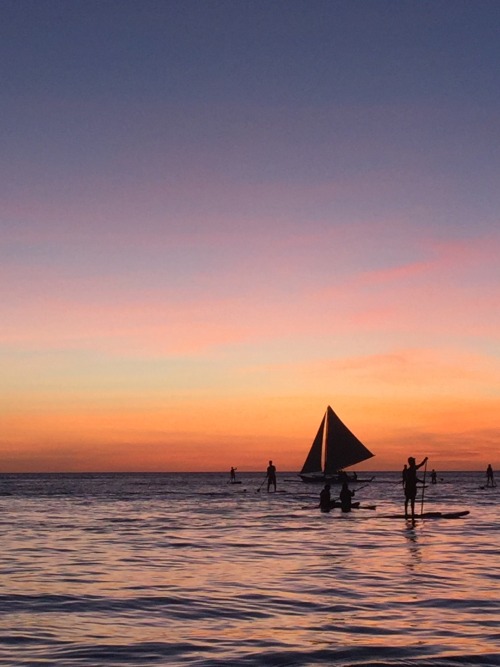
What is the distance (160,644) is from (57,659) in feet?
5.01

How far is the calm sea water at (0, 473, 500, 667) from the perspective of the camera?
1072 cm

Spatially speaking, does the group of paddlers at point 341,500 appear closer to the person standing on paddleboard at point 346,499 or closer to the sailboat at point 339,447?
the person standing on paddleboard at point 346,499

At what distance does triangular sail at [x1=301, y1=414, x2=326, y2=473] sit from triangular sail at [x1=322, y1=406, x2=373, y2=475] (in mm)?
3156

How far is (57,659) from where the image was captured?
10250mm

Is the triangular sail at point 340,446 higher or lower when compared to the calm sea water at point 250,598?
higher

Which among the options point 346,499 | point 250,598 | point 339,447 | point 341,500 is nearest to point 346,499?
point 346,499

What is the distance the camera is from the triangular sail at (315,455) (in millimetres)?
98000

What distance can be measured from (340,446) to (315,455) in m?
7.29

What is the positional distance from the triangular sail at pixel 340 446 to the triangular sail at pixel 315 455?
10.4ft

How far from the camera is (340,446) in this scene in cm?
9312

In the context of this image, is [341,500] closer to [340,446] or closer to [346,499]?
[346,499]

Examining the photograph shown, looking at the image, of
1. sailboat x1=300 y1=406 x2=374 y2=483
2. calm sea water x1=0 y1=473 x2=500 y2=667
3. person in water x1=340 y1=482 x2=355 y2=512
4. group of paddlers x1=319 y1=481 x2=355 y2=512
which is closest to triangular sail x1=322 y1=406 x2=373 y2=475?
sailboat x1=300 y1=406 x2=374 y2=483

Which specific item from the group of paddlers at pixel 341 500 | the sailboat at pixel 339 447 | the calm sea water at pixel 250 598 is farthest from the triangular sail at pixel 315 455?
the calm sea water at pixel 250 598

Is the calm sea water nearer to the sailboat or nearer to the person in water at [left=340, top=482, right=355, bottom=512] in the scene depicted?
the person in water at [left=340, top=482, right=355, bottom=512]
